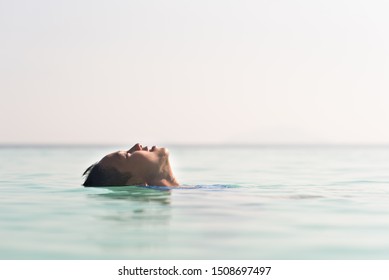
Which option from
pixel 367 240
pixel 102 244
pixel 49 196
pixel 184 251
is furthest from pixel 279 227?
pixel 49 196

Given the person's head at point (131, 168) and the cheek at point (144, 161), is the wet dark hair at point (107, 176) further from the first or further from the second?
the cheek at point (144, 161)

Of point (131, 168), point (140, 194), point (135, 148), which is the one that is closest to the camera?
point (140, 194)

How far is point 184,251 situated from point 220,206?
3.35 m

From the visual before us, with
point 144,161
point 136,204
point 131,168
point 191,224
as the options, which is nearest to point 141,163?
point 144,161

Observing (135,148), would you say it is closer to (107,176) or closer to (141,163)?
(141,163)

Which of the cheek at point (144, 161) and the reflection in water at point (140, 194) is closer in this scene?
the reflection in water at point (140, 194)

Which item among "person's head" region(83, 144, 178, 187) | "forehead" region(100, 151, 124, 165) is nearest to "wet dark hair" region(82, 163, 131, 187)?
"person's head" region(83, 144, 178, 187)

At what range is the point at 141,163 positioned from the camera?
12273mm

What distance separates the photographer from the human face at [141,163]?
12.1 m

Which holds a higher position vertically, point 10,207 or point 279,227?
point 10,207

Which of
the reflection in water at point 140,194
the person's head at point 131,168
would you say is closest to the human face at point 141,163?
the person's head at point 131,168

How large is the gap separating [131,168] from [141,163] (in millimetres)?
207

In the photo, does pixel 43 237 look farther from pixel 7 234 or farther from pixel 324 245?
pixel 324 245

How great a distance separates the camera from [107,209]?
10023 millimetres
